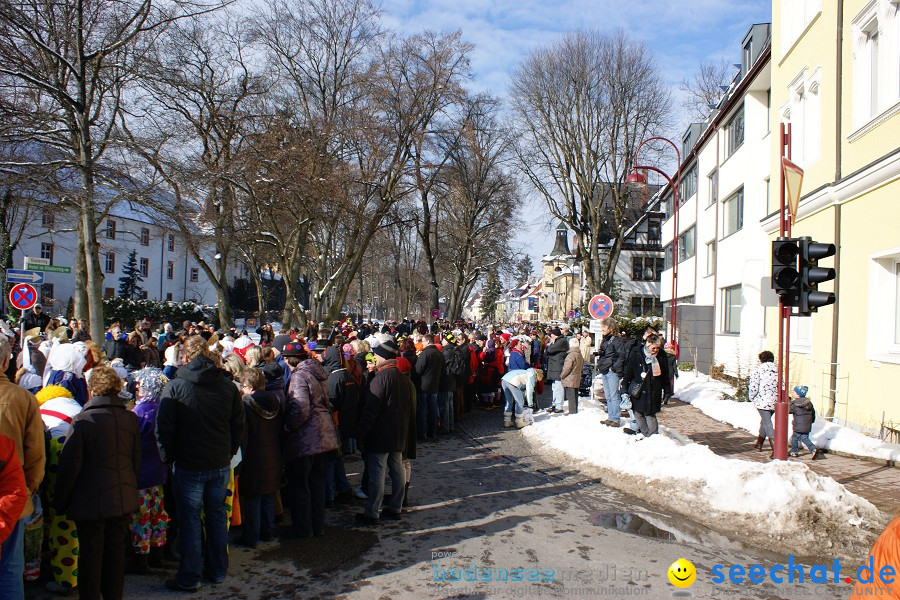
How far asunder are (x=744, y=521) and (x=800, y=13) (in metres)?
12.4

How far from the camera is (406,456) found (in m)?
7.00

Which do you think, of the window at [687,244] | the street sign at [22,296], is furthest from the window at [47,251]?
the window at [687,244]

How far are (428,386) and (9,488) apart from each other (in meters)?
8.00

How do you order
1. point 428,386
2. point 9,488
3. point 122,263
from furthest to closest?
point 122,263 < point 428,386 < point 9,488

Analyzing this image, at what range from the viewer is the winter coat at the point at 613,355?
10.7 meters

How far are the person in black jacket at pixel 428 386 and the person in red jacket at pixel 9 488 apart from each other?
26.0 feet

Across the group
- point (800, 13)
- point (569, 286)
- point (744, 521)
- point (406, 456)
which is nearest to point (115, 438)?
point (406, 456)

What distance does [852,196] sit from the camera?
11227 millimetres

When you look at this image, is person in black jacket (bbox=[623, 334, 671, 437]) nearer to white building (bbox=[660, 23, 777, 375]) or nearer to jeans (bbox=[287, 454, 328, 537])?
jeans (bbox=[287, 454, 328, 537])

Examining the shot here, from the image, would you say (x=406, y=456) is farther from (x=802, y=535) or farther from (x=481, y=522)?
(x=802, y=535)

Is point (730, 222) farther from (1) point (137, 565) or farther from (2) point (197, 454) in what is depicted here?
(1) point (137, 565)

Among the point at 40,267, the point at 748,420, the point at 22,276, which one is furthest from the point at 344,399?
the point at 40,267

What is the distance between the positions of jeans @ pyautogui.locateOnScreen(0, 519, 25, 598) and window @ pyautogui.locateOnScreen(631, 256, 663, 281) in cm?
5090

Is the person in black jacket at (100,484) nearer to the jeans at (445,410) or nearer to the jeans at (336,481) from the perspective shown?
the jeans at (336,481)
